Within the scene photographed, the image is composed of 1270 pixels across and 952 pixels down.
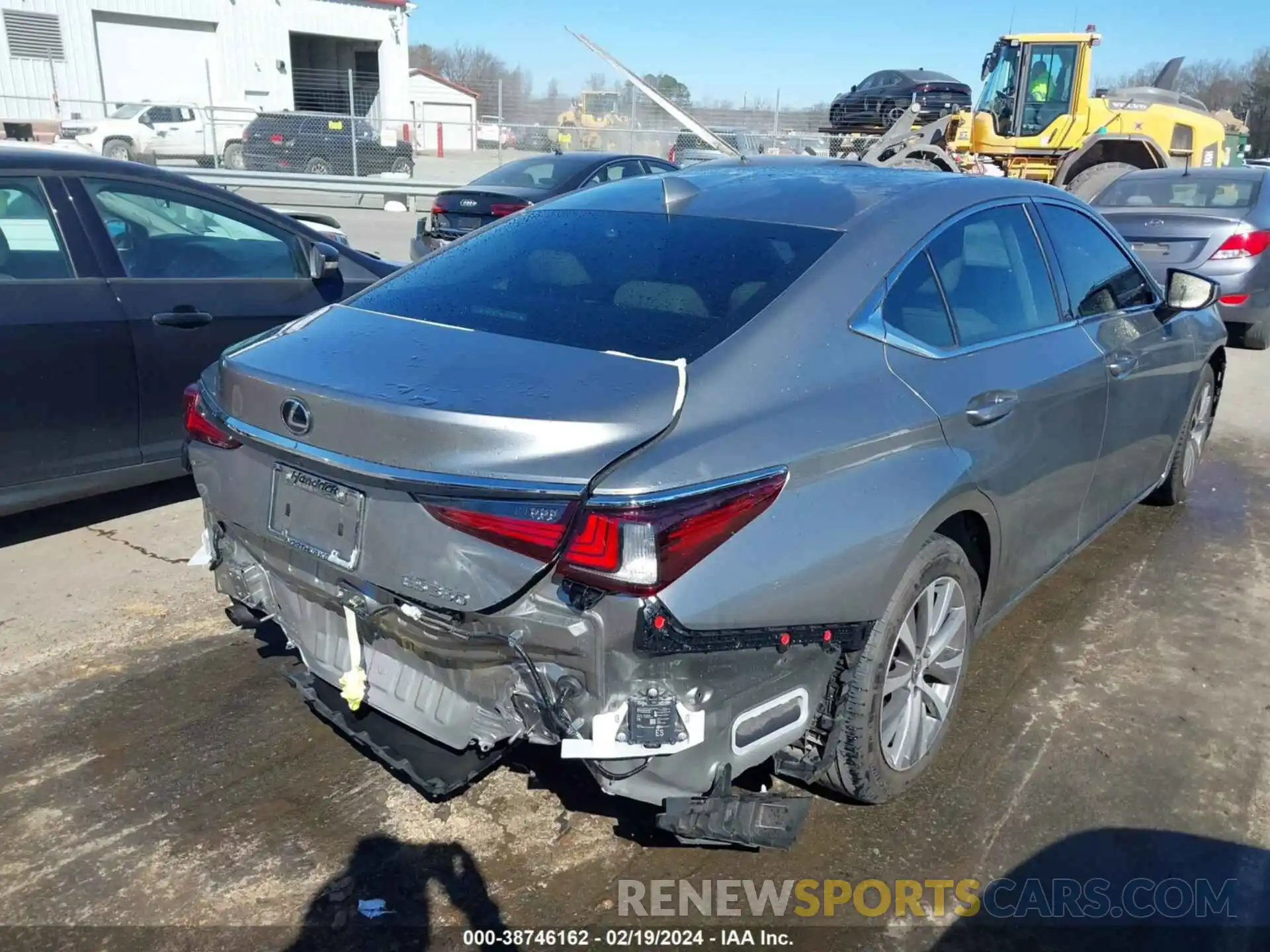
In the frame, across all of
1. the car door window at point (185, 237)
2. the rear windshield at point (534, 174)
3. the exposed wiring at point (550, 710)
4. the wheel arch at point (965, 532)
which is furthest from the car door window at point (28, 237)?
the rear windshield at point (534, 174)

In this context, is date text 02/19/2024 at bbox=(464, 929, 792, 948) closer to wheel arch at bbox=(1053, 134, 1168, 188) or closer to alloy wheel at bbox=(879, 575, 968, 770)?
alloy wheel at bbox=(879, 575, 968, 770)

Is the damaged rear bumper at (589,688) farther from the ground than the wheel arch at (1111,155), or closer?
closer

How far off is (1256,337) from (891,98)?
1428cm

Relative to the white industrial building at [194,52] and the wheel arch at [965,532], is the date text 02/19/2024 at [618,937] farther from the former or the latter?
the white industrial building at [194,52]

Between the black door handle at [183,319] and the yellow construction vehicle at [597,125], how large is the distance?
830 inches

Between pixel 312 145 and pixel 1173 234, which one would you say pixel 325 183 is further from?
pixel 1173 234

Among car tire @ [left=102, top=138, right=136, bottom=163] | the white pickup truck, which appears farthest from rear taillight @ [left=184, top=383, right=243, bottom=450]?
car tire @ [left=102, top=138, right=136, bottom=163]

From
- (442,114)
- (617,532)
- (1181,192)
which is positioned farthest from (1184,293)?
(442,114)

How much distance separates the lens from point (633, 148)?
82.2 feet

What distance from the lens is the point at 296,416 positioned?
8.30 feet

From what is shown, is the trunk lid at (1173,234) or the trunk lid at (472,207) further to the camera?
the trunk lid at (472,207)

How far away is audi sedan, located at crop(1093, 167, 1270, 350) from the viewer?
9.05m

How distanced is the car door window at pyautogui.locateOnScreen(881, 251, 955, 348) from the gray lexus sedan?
0.04 ft

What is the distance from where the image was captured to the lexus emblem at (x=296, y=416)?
2504 millimetres
